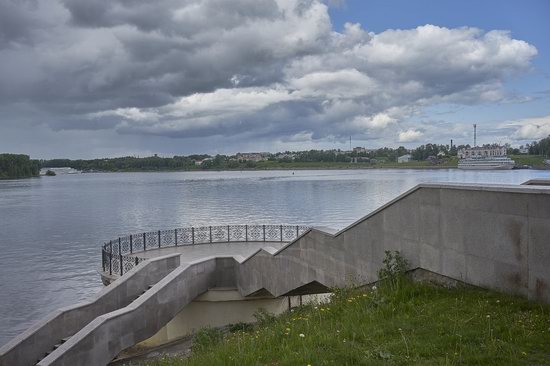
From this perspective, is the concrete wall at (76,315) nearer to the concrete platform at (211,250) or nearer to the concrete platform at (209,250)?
the concrete platform at (209,250)

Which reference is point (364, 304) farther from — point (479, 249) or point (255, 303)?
point (255, 303)

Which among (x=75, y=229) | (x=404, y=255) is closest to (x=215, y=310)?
(x=404, y=255)

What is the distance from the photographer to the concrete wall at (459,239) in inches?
287

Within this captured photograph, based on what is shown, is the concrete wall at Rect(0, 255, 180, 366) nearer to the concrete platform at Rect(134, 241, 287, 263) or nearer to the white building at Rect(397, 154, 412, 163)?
the concrete platform at Rect(134, 241, 287, 263)

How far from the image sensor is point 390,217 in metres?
10.5

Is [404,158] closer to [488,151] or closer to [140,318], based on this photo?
[488,151]

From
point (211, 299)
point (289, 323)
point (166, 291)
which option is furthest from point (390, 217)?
point (211, 299)

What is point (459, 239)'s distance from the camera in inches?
342

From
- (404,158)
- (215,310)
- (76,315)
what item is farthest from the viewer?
(404,158)

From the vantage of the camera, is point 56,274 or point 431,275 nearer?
point 431,275

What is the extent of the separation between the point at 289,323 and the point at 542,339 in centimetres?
394

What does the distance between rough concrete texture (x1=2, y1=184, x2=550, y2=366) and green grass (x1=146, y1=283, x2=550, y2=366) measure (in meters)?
0.56

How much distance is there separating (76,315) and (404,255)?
10219 millimetres

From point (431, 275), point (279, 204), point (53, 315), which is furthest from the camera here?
point (279, 204)
